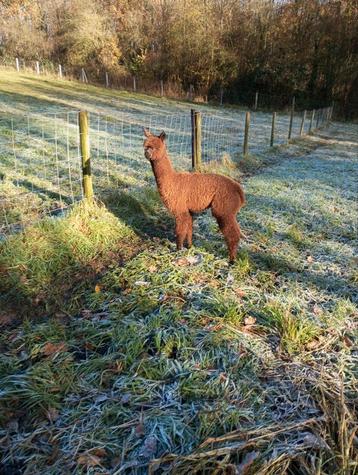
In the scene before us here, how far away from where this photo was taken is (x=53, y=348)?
290 centimetres

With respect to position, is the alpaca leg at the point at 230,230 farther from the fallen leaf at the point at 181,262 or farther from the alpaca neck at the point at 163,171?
the alpaca neck at the point at 163,171

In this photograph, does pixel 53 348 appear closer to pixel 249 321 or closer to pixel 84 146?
pixel 249 321

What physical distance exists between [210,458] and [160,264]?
2.46m

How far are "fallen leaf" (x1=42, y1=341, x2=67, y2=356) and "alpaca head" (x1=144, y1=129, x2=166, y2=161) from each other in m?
2.14

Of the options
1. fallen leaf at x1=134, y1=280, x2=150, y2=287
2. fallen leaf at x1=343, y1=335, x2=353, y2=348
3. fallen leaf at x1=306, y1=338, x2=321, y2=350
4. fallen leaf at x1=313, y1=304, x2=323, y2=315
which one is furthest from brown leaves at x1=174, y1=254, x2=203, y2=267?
fallen leaf at x1=343, y1=335, x2=353, y2=348

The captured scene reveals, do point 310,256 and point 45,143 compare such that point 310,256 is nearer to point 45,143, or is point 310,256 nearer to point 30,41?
point 45,143

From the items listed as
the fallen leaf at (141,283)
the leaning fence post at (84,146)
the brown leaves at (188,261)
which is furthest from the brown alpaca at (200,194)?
the leaning fence post at (84,146)

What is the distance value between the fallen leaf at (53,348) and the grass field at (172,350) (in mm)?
10

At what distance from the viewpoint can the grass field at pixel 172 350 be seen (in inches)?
83.1

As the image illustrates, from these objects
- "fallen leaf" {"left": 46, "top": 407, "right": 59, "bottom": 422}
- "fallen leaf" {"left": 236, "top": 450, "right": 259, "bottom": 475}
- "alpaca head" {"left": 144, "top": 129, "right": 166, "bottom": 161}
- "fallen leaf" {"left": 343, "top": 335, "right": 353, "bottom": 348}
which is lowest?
"fallen leaf" {"left": 46, "top": 407, "right": 59, "bottom": 422}

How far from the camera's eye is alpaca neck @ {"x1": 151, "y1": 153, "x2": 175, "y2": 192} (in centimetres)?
413

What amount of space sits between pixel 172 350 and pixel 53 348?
0.96 meters

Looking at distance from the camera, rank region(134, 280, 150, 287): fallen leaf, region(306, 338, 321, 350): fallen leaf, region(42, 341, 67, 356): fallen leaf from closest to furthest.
→ region(42, 341, 67, 356): fallen leaf, region(306, 338, 321, 350): fallen leaf, region(134, 280, 150, 287): fallen leaf

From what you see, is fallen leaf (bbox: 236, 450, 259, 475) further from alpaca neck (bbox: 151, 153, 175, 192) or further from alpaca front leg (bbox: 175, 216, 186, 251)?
alpaca neck (bbox: 151, 153, 175, 192)
